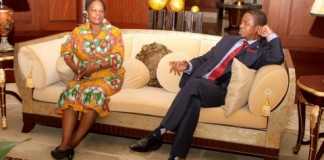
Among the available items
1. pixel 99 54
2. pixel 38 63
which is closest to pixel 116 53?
pixel 99 54

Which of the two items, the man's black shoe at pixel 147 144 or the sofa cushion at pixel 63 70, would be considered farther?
the sofa cushion at pixel 63 70

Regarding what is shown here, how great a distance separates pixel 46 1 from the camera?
19.4 ft

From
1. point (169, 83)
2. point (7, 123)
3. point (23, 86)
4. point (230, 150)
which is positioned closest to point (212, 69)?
point (169, 83)

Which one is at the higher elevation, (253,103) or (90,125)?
(253,103)

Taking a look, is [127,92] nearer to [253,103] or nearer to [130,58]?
[130,58]

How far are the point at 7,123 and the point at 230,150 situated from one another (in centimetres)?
183

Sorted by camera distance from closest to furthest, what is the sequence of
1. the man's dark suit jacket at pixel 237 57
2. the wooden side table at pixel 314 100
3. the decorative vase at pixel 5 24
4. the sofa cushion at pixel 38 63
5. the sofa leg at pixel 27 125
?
the wooden side table at pixel 314 100
the man's dark suit jacket at pixel 237 57
the sofa cushion at pixel 38 63
the sofa leg at pixel 27 125
the decorative vase at pixel 5 24

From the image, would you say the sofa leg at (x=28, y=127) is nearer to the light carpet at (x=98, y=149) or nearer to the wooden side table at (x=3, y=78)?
the light carpet at (x=98, y=149)

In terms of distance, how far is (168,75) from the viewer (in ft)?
11.1

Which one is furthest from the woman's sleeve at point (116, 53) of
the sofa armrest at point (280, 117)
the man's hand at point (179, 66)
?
the sofa armrest at point (280, 117)

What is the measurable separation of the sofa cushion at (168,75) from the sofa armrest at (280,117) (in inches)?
29.5

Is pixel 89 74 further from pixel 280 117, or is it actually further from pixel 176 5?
pixel 280 117

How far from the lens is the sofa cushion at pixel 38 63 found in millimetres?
3322

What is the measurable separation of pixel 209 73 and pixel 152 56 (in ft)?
1.70
